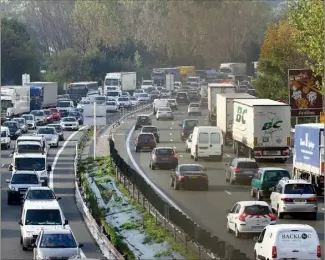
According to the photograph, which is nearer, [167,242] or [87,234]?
Answer: [167,242]

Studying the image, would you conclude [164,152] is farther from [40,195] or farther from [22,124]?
[22,124]

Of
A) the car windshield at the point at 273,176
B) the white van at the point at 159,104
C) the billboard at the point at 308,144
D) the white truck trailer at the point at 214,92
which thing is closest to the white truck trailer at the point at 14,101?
the white van at the point at 159,104

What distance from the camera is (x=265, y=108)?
2709 inches

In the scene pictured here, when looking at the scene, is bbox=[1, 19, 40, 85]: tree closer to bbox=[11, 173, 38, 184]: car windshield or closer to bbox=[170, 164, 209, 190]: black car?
Result: bbox=[170, 164, 209, 190]: black car

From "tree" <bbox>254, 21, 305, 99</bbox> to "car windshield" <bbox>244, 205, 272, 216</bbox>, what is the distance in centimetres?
6340

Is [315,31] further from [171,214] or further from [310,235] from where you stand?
[310,235]

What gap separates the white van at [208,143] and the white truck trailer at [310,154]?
1591cm

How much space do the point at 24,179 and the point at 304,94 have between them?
2204 centimetres

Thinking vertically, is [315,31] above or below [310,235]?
above

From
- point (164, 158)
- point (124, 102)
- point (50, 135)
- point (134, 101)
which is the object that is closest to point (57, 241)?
point (164, 158)

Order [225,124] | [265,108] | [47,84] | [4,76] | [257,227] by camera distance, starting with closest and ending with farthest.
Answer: [257,227] → [265,108] → [225,124] → [47,84] → [4,76]

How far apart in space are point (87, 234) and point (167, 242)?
17.8 ft

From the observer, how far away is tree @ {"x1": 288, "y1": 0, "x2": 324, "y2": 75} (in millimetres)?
62316

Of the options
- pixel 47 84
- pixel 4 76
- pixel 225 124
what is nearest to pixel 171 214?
pixel 225 124
